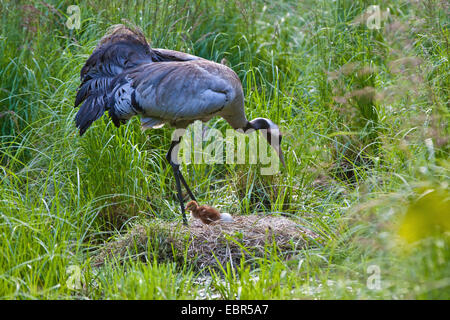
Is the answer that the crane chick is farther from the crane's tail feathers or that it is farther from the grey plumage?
the crane's tail feathers

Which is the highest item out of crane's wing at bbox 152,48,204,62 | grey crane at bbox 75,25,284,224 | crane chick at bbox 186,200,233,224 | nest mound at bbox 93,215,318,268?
crane's wing at bbox 152,48,204,62

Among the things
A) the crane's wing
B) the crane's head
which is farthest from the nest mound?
the crane's wing

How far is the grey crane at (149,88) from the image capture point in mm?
4945

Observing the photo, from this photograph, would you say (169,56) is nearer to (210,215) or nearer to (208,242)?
(210,215)

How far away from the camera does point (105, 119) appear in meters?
5.41

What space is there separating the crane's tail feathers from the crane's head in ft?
3.70

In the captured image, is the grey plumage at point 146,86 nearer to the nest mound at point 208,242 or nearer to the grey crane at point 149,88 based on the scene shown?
the grey crane at point 149,88

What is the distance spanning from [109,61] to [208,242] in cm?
175

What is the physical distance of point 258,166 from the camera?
5367 mm

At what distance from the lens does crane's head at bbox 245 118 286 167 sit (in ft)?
17.0

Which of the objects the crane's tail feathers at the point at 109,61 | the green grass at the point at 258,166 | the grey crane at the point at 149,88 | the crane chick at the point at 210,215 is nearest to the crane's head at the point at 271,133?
the grey crane at the point at 149,88

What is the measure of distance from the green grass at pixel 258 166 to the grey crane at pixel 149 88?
1.00ft
